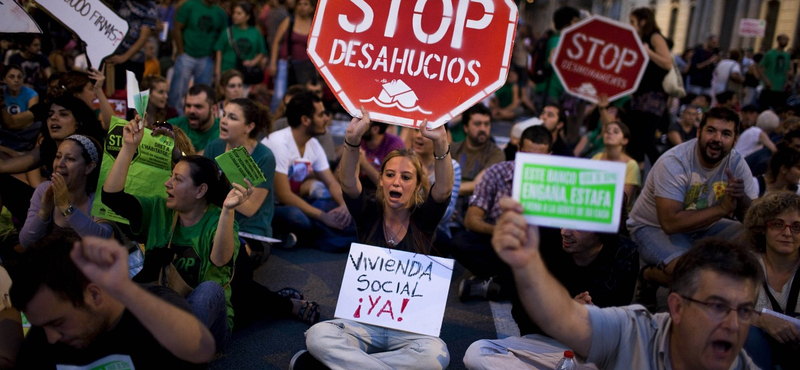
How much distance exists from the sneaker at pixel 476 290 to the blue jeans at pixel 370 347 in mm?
1501

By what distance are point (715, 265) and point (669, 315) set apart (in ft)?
0.77

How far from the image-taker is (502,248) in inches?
77.1

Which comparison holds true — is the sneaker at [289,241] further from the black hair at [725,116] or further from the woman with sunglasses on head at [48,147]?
the black hair at [725,116]

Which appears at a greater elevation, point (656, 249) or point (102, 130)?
point (102, 130)

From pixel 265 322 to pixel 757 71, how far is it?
14279 millimetres

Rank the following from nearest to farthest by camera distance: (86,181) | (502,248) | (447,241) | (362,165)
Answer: (502,248)
(86,181)
(447,241)
(362,165)

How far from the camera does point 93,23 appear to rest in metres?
5.18

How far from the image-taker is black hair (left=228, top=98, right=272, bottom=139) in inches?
204

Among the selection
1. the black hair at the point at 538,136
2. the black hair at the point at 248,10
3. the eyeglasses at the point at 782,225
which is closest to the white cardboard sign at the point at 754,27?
the black hair at the point at 248,10

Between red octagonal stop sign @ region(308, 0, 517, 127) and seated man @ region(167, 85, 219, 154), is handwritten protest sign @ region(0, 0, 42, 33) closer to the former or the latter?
seated man @ region(167, 85, 219, 154)

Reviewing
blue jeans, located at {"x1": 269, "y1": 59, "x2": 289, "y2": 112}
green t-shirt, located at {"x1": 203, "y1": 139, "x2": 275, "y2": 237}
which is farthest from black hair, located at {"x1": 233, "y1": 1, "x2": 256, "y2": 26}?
green t-shirt, located at {"x1": 203, "y1": 139, "x2": 275, "y2": 237}

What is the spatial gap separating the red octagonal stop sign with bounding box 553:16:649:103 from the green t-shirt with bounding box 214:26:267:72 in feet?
14.2

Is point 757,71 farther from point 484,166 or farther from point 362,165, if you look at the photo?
point 362,165

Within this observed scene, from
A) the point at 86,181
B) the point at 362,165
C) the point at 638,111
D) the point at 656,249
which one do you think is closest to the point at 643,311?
the point at 656,249
